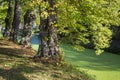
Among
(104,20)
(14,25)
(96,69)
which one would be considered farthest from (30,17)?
(96,69)

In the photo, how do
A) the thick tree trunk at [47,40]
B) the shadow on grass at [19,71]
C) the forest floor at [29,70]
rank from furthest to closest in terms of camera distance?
the thick tree trunk at [47,40], the forest floor at [29,70], the shadow on grass at [19,71]

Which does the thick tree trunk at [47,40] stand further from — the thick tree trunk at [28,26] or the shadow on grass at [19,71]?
the thick tree trunk at [28,26]

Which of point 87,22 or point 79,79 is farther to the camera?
point 87,22

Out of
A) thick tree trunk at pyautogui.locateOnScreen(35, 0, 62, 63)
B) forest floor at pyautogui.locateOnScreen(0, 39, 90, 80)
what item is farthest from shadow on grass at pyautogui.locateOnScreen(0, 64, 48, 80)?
thick tree trunk at pyautogui.locateOnScreen(35, 0, 62, 63)

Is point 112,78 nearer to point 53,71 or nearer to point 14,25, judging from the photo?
point 14,25

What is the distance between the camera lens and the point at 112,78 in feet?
81.0

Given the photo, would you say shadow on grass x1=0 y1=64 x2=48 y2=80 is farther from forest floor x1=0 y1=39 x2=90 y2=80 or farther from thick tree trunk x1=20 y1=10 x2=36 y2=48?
thick tree trunk x1=20 y1=10 x2=36 y2=48

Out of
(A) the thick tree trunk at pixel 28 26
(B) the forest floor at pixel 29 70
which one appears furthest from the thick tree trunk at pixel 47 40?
(A) the thick tree trunk at pixel 28 26

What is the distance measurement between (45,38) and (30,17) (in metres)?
5.15

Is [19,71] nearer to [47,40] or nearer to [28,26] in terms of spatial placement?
[47,40]

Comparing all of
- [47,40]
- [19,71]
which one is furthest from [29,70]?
[47,40]

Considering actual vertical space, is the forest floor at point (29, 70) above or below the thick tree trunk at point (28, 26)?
below

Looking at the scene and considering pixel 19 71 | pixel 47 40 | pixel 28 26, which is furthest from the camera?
pixel 28 26

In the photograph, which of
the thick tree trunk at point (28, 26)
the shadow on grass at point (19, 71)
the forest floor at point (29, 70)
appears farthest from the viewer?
the thick tree trunk at point (28, 26)
